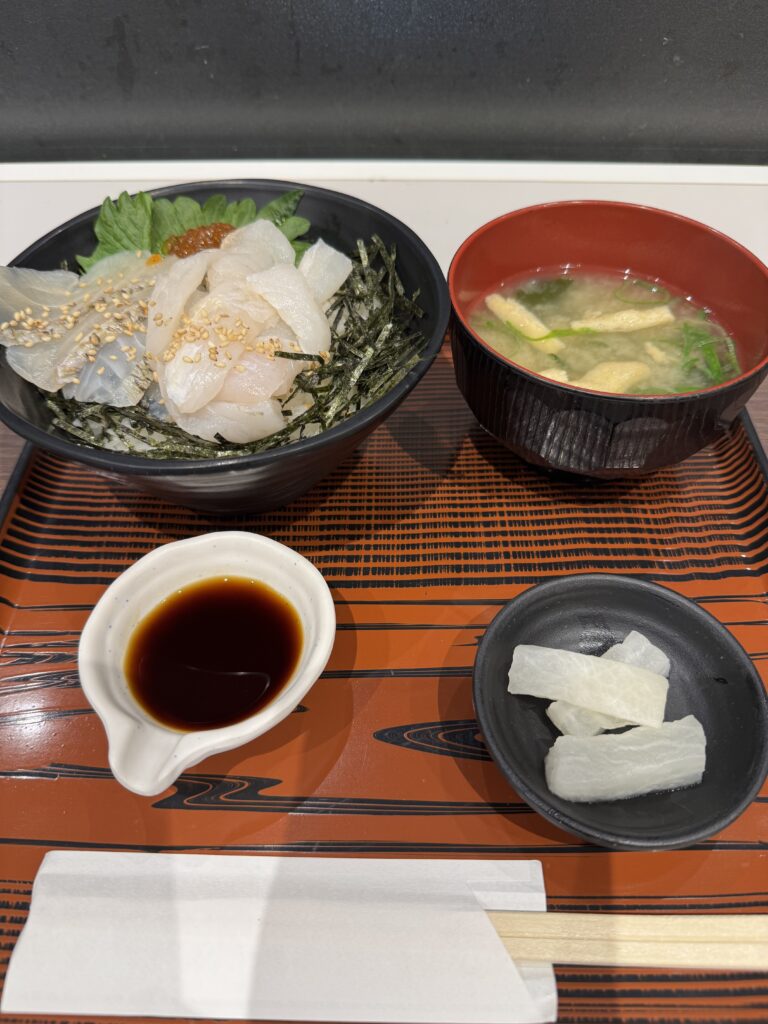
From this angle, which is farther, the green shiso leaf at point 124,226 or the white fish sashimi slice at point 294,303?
the green shiso leaf at point 124,226

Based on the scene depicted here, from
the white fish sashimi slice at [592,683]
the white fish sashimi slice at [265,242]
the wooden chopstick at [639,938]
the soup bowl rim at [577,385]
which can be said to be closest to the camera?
the wooden chopstick at [639,938]

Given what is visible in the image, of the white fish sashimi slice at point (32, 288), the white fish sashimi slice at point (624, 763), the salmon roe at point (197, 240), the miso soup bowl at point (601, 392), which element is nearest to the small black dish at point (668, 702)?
the white fish sashimi slice at point (624, 763)

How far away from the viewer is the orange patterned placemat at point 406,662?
111 cm

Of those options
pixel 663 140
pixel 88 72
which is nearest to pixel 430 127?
pixel 663 140

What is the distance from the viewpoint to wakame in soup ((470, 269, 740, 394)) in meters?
1.62

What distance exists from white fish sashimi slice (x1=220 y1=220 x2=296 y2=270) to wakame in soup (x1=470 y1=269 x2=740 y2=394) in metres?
0.49

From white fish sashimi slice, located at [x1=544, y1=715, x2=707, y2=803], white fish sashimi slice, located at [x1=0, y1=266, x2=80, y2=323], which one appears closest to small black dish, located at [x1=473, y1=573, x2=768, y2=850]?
white fish sashimi slice, located at [x1=544, y1=715, x2=707, y2=803]

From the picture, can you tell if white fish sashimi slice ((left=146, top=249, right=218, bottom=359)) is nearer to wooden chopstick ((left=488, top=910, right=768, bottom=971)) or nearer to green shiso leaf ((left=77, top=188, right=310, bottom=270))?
green shiso leaf ((left=77, top=188, right=310, bottom=270))

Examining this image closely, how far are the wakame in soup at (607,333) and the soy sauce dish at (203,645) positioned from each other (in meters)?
0.78

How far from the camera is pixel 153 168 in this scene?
259cm

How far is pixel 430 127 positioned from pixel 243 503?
5.95 feet

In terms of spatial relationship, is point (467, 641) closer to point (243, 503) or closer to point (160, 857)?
point (243, 503)

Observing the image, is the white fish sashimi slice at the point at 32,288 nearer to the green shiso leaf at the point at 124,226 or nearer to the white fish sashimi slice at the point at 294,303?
the green shiso leaf at the point at 124,226

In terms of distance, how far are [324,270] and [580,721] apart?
1138mm
